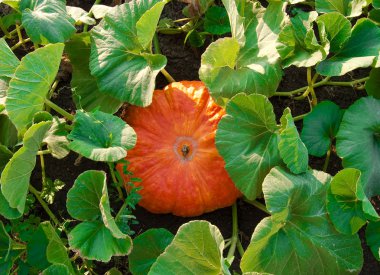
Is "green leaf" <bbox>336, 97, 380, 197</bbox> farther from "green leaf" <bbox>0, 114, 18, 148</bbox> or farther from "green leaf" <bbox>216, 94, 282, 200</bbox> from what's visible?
"green leaf" <bbox>0, 114, 18, 148</bbox>

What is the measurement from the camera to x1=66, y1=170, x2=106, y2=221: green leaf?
2107 millimetres

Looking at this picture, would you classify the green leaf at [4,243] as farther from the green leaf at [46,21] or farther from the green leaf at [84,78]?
the green leaf at [46,21]

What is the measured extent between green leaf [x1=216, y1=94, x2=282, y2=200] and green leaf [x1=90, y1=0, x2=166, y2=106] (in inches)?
13.5

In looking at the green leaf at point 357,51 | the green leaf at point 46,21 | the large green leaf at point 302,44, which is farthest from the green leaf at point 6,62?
the green leaf at point 357,51

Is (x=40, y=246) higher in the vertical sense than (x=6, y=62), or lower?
lower

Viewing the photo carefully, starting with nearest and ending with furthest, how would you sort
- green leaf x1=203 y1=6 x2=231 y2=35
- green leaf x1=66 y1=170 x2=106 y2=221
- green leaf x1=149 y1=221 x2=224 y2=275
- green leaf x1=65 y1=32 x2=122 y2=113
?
→ green leaf x1=149 y1=221 x2=224 y2=275 → green leaf x1=66 y1=170 x2=106 y2=221 → green leaf x1=65 y1=32 x2=122 y2=113 → green leaf x1=203 y1=6 x2=231 y2=35

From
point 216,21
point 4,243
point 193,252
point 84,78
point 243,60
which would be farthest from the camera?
point 216,21

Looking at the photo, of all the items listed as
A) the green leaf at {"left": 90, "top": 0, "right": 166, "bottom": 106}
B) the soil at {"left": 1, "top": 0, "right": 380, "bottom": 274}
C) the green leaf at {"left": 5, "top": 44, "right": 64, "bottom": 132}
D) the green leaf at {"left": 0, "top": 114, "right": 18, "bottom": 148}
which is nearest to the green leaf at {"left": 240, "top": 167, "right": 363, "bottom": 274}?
the soil at {"left": 1, "top": 0, "right": 380, "bottom": 274}

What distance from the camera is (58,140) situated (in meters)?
2.28

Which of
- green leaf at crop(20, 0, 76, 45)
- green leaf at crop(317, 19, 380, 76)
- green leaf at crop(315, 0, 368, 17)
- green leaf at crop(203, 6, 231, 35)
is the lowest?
green leaf at crop(203, 6, 231, 35)

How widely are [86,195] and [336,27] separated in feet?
3.65

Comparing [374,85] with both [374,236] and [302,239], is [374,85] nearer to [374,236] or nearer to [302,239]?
[374,236]

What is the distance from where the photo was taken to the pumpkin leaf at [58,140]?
2275mm

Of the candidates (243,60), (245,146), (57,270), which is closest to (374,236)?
(245,146)
